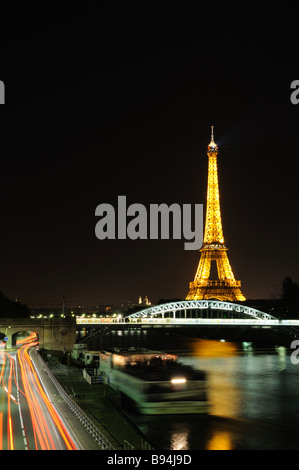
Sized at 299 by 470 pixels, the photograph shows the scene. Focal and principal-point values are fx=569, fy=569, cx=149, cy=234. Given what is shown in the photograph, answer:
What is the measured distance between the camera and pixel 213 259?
303ft

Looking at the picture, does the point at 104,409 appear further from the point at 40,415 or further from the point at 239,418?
the point at 239,418

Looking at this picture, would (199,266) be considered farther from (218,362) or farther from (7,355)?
(7,355)

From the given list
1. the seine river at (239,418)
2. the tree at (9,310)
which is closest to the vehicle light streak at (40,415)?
the seine river at (239,418)

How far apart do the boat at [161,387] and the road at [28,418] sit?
4714mm

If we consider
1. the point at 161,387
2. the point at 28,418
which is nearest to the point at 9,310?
the point at 161,387

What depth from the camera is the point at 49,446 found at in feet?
54.3

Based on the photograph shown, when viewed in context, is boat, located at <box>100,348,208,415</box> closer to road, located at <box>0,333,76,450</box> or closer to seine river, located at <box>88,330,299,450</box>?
seine river, located at <box>88,330,299,450</box>

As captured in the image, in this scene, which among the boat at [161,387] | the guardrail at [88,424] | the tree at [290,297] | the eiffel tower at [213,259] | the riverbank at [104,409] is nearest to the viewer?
the guardrail at [88,424]

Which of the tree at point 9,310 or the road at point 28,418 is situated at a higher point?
the tree at point 9,310

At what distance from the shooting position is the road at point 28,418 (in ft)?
55.6

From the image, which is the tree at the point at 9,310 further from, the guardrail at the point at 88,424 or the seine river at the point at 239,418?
the guardrail at the point at 88,424
